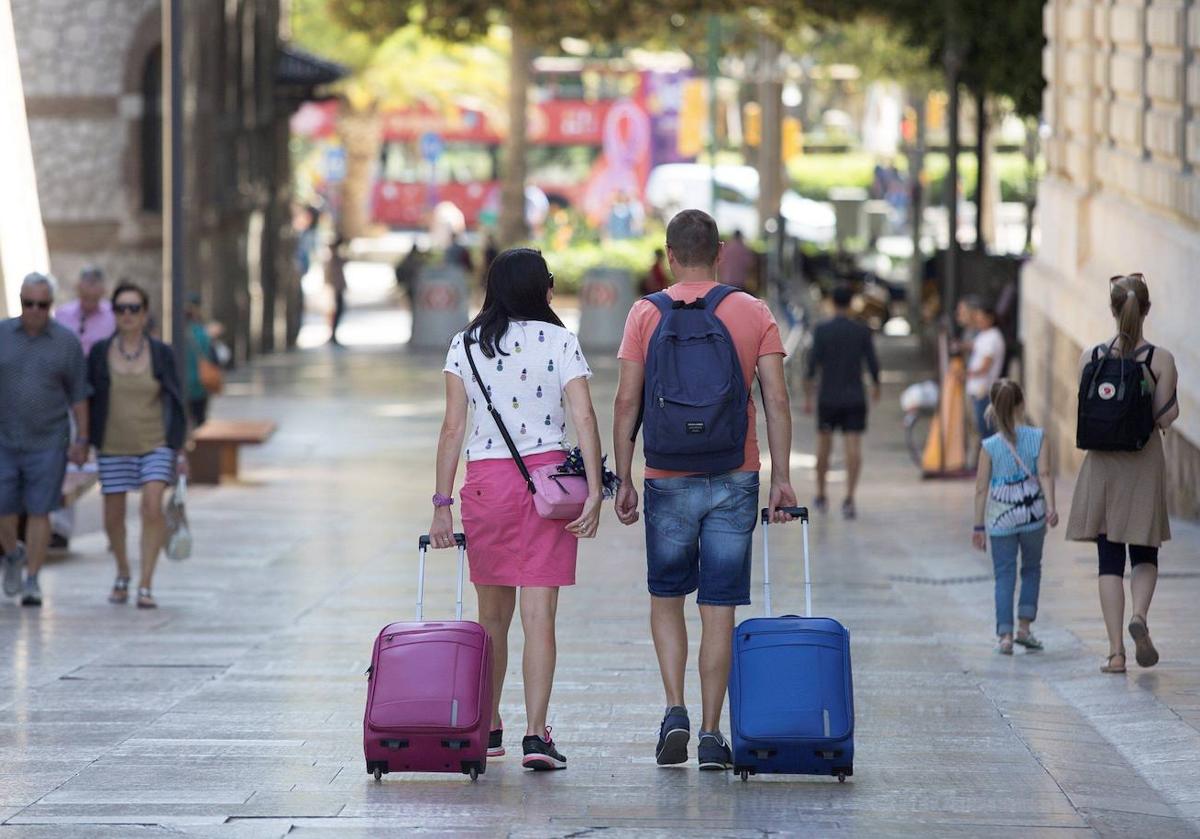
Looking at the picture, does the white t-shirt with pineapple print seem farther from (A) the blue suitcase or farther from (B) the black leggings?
(B) the black leggings

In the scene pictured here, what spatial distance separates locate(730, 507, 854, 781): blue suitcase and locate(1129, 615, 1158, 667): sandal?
260 centimetres

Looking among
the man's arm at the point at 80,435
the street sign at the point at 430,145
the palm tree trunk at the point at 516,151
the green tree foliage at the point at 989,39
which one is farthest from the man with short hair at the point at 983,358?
the street sign at the point at 430,145

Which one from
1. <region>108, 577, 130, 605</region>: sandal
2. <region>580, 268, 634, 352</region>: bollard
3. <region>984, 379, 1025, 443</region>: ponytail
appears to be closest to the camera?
<region>984, 379, 1025, 443</region>: ponytail

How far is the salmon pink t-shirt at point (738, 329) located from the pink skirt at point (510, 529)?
16.0 inches

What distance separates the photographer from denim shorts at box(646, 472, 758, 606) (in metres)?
7.39

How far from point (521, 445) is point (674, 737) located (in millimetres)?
1068

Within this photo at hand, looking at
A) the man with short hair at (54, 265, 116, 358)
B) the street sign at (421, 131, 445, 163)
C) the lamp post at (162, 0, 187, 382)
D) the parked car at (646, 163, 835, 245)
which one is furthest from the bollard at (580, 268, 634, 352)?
the street sign at (421, 131, 445, 163)

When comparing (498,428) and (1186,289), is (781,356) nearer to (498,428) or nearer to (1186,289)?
(498,428)

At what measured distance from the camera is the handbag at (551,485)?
24.0ft

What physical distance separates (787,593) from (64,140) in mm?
16145

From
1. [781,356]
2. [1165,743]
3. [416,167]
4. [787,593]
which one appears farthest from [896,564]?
[416,167]

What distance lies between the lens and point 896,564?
14055 mm

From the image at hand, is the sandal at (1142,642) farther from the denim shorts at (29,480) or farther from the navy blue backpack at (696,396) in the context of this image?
the denim shorts at (29,480)

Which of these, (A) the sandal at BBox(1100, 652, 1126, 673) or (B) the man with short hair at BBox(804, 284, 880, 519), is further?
(B) the man with short hair at BBox(804, 284, 880, 519)
